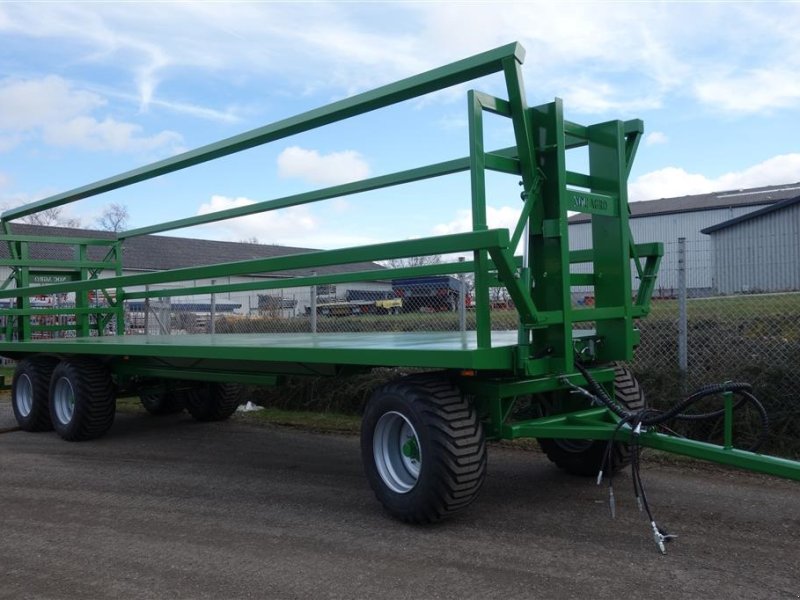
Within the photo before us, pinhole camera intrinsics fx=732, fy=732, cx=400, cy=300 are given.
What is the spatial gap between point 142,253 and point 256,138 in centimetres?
3265

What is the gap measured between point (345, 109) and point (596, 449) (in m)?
3.12

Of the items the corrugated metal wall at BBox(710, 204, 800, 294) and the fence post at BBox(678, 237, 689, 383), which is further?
the corrugated metal wall at BBox(710, 204, 800, 294)

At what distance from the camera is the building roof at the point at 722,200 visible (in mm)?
44987

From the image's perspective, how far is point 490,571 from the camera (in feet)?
12.6

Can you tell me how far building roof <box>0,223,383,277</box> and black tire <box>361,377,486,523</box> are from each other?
1077 inches

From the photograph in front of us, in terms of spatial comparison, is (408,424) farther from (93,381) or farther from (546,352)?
(93,381)

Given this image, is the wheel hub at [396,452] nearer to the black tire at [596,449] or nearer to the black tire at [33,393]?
the black tire at [596,449]

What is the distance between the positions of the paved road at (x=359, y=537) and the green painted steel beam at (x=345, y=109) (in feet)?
9.03

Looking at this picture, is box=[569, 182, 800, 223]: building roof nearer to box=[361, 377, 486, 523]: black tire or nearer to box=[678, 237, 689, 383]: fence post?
box=[678, 237, 689, 383]: fence post

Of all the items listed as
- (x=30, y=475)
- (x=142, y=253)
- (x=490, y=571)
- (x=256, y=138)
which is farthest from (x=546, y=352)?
(x=142, y=253)

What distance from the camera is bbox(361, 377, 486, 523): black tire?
14.3 ft

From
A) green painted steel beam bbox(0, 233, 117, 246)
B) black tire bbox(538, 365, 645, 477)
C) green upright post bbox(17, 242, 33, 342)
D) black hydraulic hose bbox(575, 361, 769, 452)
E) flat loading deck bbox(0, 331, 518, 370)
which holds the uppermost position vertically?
green painted steel beam bbox(0, 233, 117, 246)

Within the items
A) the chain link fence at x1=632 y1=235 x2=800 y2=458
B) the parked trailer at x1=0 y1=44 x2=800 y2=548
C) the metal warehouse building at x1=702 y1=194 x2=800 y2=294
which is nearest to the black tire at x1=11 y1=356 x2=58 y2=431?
the parked trailer at x1=0 y1=44 x2=800 y2=548

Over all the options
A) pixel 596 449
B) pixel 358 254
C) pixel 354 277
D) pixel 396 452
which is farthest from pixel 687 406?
pixel 354 277
